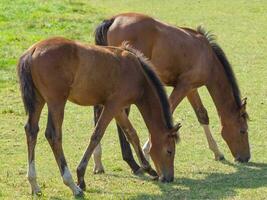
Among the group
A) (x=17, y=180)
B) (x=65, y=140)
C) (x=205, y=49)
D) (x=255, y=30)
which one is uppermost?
(x=205, y=49)

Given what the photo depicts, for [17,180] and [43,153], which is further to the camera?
[43,153]

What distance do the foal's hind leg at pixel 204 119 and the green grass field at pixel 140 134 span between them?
13 cm

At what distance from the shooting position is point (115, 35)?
Answer: 10.0 meters

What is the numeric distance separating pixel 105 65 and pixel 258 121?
456 cm

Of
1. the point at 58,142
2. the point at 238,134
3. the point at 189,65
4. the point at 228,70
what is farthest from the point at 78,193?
the point at 228,70

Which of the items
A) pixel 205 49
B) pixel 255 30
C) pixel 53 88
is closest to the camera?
pixel 53 88

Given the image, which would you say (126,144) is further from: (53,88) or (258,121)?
(258,121)

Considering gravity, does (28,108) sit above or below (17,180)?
above

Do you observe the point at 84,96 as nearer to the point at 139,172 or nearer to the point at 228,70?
the point at 139,172

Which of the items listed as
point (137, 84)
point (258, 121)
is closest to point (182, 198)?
point (137, 84)

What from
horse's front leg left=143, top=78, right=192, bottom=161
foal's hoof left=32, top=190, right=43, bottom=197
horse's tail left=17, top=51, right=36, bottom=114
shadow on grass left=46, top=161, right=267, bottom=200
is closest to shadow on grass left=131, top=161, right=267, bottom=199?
shadow on grass left=46, top=161, right=267, bottom=200

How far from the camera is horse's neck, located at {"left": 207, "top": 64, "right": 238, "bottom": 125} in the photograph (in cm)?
1023

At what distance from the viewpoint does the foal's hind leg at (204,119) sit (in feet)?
33.9

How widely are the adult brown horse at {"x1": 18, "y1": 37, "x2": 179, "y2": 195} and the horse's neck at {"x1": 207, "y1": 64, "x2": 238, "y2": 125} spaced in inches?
63.8
